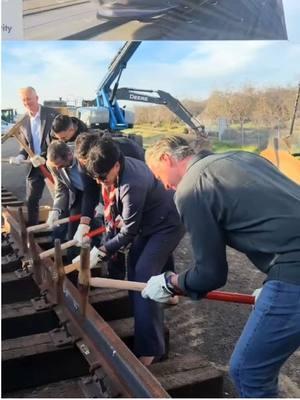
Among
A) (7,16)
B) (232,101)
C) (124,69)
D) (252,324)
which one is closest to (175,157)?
(252,324)

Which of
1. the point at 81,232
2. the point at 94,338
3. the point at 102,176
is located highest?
the point at 102,176

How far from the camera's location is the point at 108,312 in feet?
9.24

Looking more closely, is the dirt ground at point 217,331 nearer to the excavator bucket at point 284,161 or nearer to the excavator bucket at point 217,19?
the excavator bucket at point 284,161

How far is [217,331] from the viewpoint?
9.28ft

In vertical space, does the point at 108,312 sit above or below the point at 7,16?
below

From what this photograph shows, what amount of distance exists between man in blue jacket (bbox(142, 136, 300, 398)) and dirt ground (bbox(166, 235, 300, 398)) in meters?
0.79

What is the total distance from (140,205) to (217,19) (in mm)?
2140

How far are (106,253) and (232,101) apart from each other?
2817 mm

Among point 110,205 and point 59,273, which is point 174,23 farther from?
point 59,273

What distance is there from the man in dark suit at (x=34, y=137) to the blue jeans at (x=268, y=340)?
2.72m

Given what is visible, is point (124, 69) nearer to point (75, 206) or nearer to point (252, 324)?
point (75, 206)

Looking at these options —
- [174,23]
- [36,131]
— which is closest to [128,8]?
[174,23]

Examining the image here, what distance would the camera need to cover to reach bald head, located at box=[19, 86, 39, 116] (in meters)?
3.78

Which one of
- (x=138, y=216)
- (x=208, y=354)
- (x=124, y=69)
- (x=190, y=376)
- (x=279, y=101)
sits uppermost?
(x=124, y=69)
